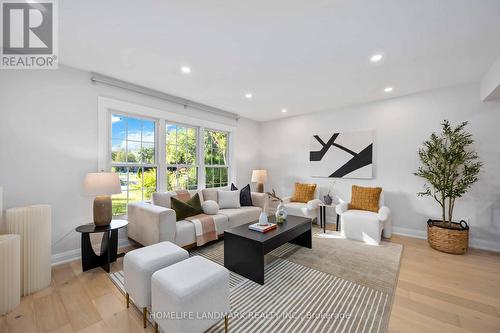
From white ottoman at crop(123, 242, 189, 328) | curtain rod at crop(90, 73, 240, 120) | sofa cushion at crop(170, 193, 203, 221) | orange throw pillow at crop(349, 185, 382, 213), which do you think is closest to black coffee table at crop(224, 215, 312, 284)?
white ottoman at crop(123, 242, 189, 328)

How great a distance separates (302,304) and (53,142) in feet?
11.2

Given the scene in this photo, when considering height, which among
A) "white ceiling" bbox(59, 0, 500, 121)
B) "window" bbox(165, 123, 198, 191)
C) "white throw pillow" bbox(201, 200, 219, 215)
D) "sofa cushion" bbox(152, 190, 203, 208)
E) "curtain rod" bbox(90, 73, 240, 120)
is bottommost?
"white throw pillow" bbox(201, 200, 219, 215)

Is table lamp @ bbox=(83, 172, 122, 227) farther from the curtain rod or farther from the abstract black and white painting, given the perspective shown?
the abstract black and white painting

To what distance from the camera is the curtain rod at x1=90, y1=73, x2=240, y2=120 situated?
287cm

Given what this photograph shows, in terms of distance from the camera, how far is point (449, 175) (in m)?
3.03

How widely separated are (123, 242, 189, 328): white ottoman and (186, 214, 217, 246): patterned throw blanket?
1103mm

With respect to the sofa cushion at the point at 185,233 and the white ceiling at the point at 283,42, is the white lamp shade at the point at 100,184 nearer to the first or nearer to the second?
the sofa cushion at the point at 185,233

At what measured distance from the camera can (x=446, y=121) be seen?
327 cm

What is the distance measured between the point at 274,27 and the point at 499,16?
1.91m

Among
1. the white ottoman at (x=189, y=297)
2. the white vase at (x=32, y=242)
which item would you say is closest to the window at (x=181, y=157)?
the white vase at (x=32, y=242)

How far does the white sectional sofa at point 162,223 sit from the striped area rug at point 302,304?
55 centimetres

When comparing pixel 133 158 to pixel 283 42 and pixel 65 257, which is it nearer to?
pixel 65 257

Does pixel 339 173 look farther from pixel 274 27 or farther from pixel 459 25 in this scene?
pixel 274 27

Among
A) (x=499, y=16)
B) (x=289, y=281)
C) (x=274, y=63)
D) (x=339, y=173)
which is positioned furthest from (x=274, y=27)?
(x=339, y=173)
